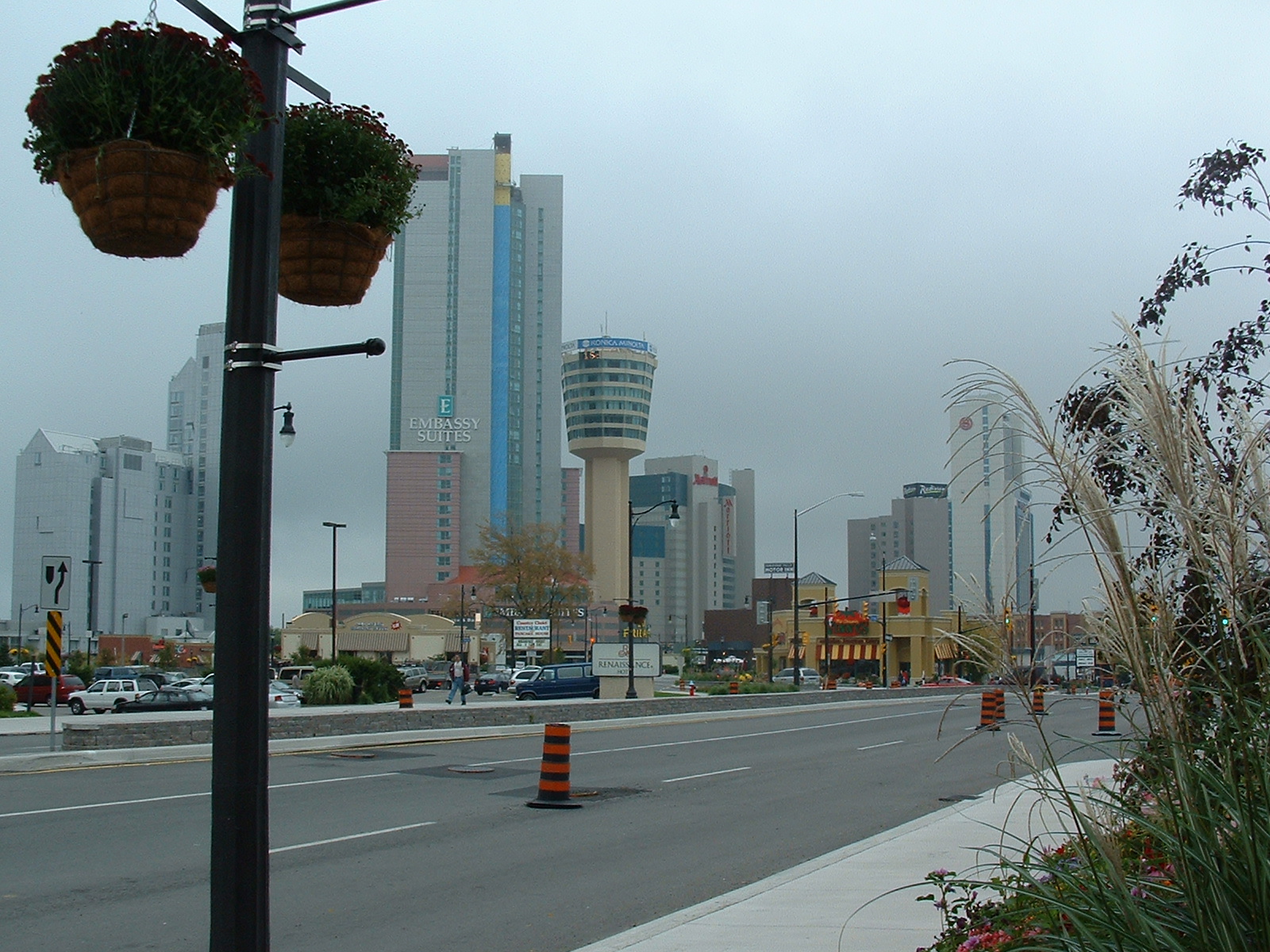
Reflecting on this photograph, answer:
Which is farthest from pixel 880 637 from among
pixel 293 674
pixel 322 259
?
pixel 322 259

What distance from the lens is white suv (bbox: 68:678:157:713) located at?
140ft

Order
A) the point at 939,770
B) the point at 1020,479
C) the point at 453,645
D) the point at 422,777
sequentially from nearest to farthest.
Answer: the point at 1020,479
the point at 422,777
the point at 939,770
the point at 453,645

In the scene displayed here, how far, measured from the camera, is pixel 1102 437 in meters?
3.50

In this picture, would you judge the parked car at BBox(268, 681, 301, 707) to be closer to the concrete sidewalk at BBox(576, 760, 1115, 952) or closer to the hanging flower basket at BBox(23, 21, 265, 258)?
the concrete sidewalk at BBox(576, 760, 1115, 952)

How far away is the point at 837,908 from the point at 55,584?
16.0 metres

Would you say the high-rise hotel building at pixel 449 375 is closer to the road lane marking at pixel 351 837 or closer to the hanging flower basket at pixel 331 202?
the road lane marking at pixel 351 837

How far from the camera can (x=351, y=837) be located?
43.8 ft

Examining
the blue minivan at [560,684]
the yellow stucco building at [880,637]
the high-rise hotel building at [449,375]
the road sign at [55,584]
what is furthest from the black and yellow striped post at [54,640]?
the high-rise hotel building at [449,375]

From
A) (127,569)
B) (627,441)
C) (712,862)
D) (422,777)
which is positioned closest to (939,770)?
(422,777)

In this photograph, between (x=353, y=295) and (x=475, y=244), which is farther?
(x=475, y=244)

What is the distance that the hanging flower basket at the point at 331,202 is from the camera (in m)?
4.75

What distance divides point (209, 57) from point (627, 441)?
161 m

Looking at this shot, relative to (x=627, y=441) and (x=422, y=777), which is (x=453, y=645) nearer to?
(x=627, y=441)

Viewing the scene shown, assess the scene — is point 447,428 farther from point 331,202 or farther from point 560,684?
point 331,202
